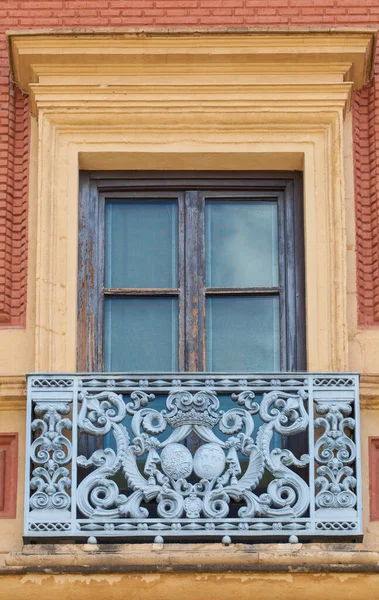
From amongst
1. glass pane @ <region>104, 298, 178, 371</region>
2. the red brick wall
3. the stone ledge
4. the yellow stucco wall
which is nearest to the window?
glass pane @ <region>104, 298, 178, 371</region>

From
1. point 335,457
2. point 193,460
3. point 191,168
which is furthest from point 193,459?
point 191,168

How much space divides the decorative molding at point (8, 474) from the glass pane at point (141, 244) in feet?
3.75

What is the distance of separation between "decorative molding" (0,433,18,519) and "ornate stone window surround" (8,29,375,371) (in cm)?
143

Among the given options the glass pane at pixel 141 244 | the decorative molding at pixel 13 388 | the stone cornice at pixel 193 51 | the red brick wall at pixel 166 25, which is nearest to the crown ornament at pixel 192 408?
the decorative molding at pixel 13 388

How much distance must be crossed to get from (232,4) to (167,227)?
4.64ft

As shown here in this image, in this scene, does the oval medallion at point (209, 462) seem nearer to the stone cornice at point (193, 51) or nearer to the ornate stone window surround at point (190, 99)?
the ornate stone window surround at point (190, 99)

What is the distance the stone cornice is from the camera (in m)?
11.3

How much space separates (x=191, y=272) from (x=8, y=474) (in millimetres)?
1593

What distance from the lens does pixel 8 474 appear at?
34.7ft

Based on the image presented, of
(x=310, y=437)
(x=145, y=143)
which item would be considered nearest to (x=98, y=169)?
(x=145, y=143)

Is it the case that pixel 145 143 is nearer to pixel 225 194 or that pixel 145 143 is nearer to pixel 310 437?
pixel 225 194

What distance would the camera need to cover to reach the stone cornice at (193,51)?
11.3 m

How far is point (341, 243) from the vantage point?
11.0m

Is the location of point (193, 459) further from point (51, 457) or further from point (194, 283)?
point (194, 283)
